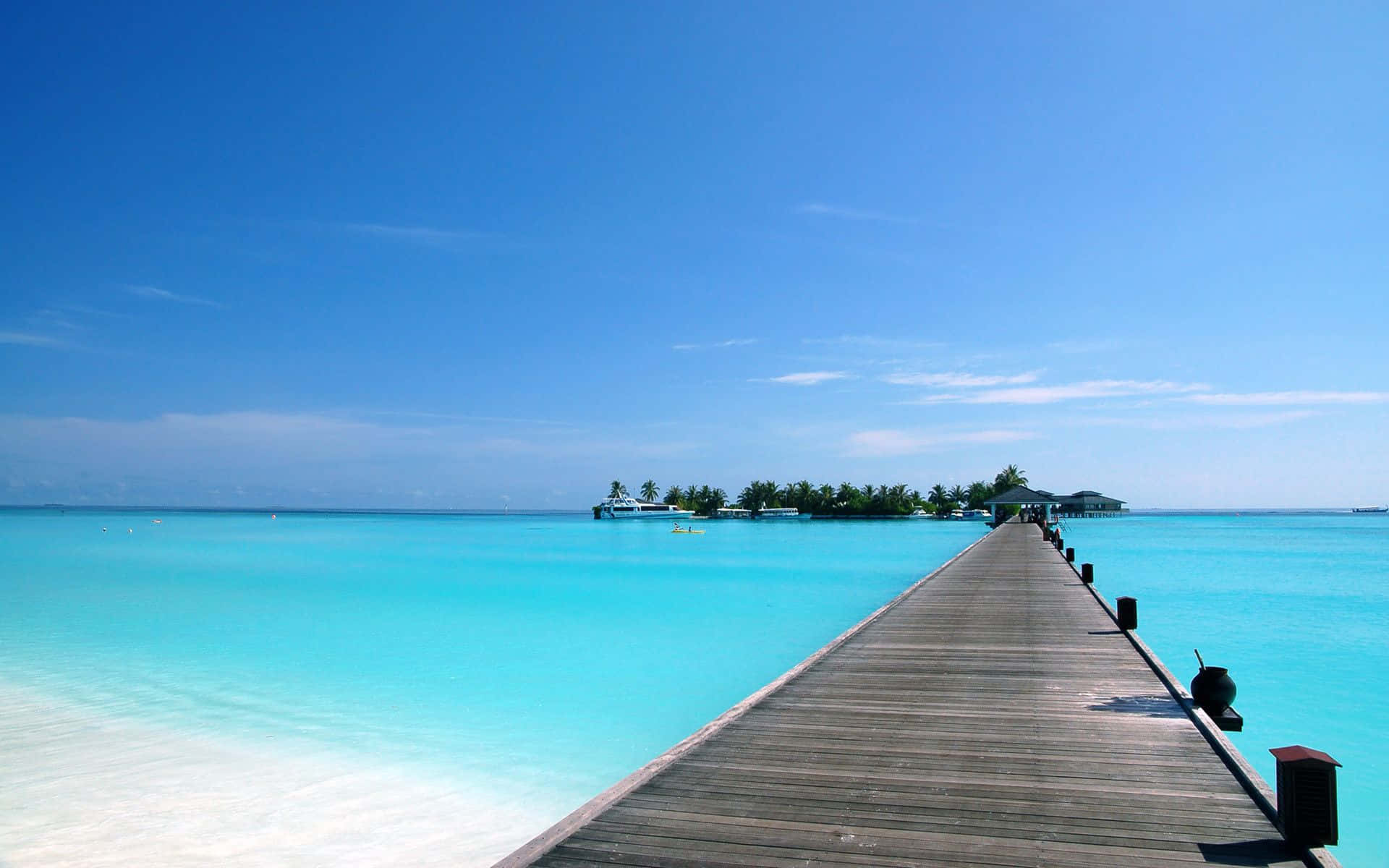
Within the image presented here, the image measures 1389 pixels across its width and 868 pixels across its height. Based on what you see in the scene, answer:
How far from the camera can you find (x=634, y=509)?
13800 centimetres

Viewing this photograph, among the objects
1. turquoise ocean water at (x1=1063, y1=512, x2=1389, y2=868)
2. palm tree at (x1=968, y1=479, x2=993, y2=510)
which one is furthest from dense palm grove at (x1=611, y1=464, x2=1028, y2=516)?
turquoise ocean water at (x1=1063, y1=512, x2=1389, y2=868)

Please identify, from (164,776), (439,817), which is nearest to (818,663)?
(439,817)

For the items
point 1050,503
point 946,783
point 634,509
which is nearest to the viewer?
point 946,783

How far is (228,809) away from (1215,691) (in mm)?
8895

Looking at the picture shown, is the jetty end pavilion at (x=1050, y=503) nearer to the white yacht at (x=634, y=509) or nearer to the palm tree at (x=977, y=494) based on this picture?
the palm tree at (x=977, y=494)

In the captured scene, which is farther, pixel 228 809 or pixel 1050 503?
pixel 1050 503

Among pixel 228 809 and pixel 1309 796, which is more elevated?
pixel 1309 796

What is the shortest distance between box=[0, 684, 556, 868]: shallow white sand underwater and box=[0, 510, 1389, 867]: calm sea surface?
0.11 feet

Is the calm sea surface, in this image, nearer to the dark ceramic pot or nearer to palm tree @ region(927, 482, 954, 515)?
the dark ceramic pot

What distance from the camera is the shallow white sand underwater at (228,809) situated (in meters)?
6.70

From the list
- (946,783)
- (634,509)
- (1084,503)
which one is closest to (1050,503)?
(1084,503)

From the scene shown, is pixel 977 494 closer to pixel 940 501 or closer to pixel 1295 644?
pixel 940 501

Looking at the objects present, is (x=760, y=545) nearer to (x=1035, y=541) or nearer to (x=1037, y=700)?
(x=1035, y=541)

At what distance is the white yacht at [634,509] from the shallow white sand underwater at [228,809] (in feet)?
409
